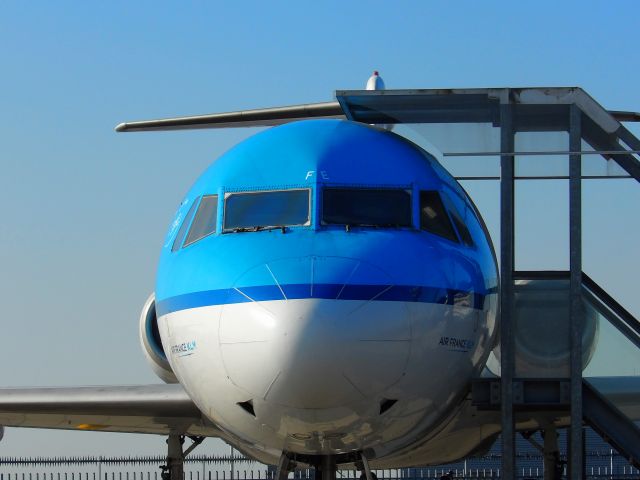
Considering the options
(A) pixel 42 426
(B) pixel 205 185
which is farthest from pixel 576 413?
(A) pixel 42 426

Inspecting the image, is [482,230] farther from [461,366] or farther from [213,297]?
[213,297]

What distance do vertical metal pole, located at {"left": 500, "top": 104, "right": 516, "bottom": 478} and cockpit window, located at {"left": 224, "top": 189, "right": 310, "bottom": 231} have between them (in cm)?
215

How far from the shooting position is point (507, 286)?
1291 cm

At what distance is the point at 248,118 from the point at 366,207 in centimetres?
658

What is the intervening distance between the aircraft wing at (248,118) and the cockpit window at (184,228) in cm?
460

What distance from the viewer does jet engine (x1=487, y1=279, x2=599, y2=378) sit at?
1280cm

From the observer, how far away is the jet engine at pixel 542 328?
1280 cm

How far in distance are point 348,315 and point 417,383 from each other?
44.2 inches

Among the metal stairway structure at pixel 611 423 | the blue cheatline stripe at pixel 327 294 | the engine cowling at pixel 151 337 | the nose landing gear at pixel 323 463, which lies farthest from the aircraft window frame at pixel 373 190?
the engine cowling at pixel 151 337

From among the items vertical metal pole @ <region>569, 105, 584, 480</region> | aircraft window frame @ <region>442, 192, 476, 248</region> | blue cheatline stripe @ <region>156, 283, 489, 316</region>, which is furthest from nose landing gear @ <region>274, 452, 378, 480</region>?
aircraft window frame @ <region>442, 192, 476, 248</region>

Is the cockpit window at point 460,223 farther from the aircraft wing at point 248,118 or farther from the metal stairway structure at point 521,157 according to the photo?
the aircraft wing at point 248,118

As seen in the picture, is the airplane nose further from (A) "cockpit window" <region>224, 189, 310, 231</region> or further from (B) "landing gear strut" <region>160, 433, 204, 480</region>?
(B) "landing gear strut" <region>160, 433, 204, 480</region>

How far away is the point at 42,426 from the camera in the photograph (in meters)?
18.1

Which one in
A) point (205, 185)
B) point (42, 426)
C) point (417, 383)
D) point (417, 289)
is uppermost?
point (205, 185)
